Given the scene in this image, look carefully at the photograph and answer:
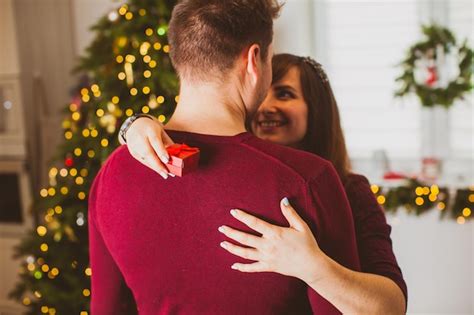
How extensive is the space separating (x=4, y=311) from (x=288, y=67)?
3.84m

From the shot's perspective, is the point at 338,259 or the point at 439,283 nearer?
the point at 338,259

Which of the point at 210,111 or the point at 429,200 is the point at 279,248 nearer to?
the point at 210,111

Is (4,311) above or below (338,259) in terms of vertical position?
below

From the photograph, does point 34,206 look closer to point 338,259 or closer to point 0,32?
point 0,32

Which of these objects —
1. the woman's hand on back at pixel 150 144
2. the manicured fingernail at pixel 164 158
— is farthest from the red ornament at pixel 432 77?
the manicured fingernail at pixel 164 158

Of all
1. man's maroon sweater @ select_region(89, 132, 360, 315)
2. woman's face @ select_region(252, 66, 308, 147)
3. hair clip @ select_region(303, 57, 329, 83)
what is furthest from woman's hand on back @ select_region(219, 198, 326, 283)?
hair clip @ select_region(303, 57, 329, 83)

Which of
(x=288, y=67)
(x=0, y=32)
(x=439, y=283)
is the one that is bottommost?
(x=439, y=283)

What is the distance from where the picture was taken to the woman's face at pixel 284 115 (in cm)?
185

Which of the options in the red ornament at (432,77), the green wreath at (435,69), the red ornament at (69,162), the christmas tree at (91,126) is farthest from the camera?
the red ornament at (432,77)

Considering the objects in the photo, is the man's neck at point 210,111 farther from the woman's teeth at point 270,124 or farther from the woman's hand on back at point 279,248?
the woman's teeth at point 270,124

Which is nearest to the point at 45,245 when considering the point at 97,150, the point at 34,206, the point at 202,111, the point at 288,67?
the point at 34,206

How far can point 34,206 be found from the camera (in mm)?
3371

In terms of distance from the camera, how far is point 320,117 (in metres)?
1.88

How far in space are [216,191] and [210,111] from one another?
0.58 ft
